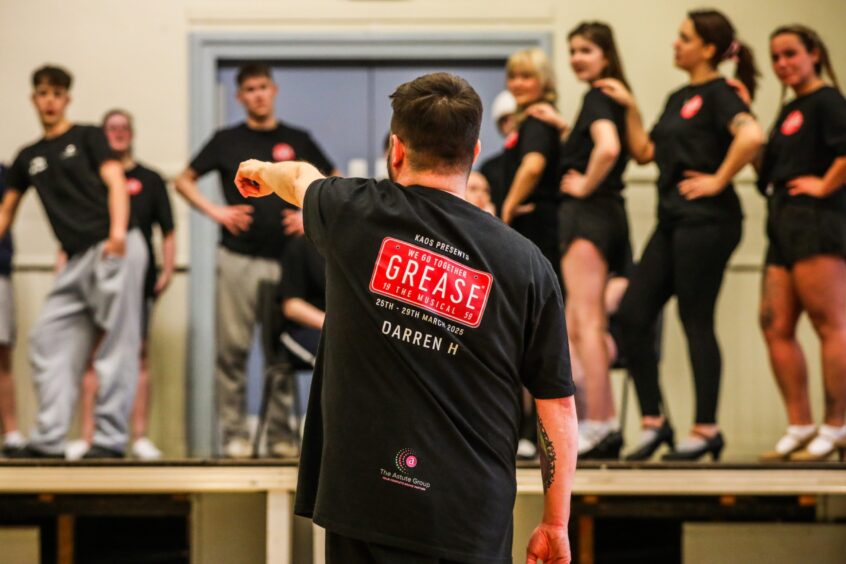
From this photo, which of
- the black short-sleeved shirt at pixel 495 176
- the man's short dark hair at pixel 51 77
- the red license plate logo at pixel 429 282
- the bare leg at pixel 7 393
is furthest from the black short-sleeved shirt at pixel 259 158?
the red license plate logo at pixel 429 282

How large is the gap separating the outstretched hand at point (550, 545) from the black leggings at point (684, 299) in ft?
6.52

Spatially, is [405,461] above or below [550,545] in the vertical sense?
above

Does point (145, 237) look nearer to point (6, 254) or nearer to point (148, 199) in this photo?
point (148, 199)

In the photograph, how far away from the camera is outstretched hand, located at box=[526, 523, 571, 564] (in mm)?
1947

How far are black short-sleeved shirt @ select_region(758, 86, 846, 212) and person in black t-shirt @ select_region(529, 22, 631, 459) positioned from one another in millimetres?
569

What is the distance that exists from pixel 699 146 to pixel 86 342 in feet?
8.34

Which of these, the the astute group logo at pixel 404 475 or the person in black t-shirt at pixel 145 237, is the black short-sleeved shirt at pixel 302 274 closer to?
the person in black t-shirt at pixel 145 237

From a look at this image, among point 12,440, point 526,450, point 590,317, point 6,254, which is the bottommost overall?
point 12,440

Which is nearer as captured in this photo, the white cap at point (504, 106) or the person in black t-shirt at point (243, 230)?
the person in black t-shirt at point (243, 230)

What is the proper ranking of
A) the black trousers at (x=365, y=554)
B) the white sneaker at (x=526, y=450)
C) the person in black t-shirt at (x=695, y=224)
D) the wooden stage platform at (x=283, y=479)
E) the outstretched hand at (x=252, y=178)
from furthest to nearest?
the white sneaker at (x=526, y=450) < the person in black t-shirt at (x=695, y=224) < the wooden stage platform at (x=283, y=479) < the outstretched hand at (x=252, y=178) < the black trousers at (x=365, y=554)

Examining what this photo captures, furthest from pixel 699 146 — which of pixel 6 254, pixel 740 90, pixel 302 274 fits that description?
pixel 6 254

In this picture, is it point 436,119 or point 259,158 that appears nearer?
point 436,119

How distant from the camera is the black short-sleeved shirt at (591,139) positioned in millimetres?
4035

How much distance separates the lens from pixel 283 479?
3.63 meters
